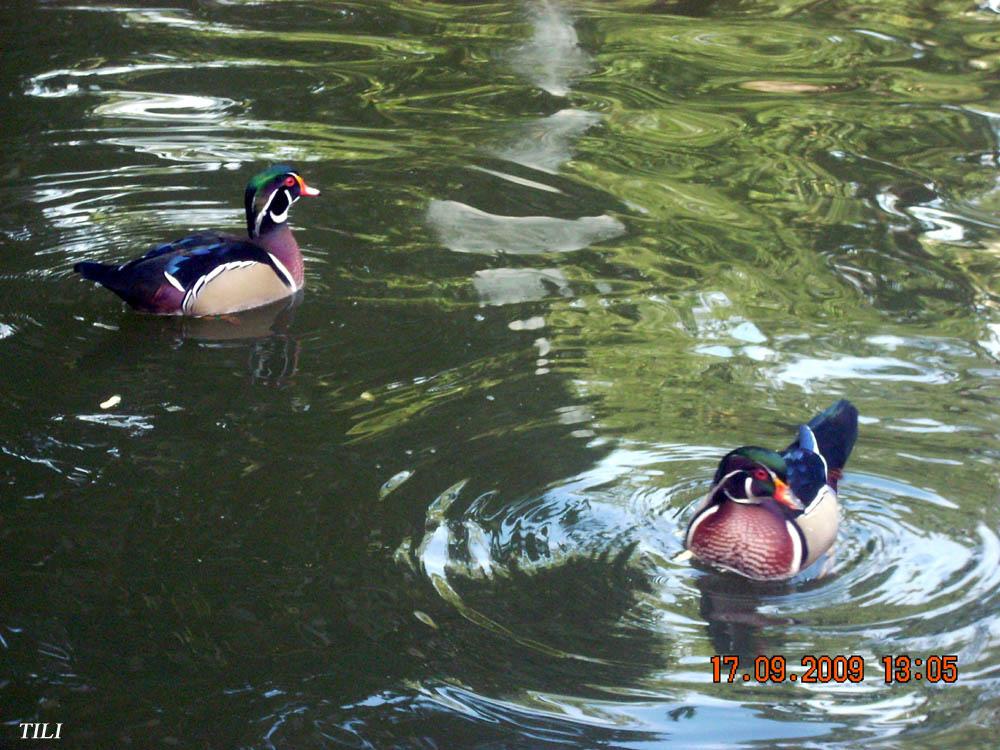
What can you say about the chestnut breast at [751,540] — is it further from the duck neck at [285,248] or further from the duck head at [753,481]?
the duck neck at [285,248]

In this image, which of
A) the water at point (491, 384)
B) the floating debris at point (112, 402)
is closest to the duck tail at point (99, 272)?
the water at point (491, 384)

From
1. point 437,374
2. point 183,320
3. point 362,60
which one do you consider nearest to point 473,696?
point 437,374

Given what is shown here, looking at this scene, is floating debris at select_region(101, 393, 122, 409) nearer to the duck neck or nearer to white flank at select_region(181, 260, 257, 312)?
white flank at select_region(181, 260, 257, 312)

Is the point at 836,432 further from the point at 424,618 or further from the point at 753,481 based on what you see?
the point at 424,618

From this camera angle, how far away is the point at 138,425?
6.38 meters

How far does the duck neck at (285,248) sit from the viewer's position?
8.02 m

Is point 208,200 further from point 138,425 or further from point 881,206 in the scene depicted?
point 881,206

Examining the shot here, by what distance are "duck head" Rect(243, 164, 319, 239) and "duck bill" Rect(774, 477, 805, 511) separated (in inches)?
156

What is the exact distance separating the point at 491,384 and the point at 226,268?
1976 millimetres

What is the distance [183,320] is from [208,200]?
169cm

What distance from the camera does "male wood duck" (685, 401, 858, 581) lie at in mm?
5312
